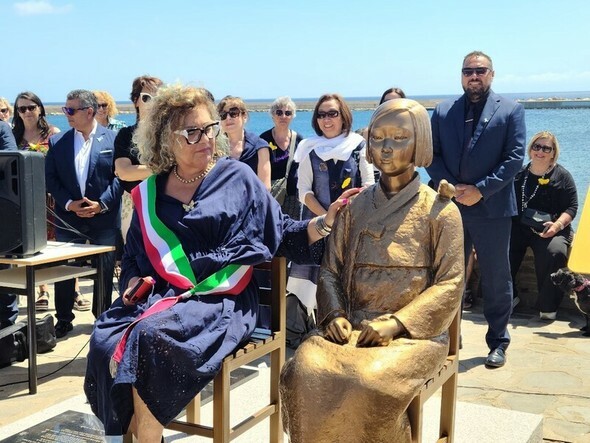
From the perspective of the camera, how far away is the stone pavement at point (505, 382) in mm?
3975

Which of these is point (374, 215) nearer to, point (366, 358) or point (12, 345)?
point (366, 358)

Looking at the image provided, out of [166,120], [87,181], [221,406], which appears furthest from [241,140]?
[221,406]

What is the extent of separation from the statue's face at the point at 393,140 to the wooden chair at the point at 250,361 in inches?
33.7

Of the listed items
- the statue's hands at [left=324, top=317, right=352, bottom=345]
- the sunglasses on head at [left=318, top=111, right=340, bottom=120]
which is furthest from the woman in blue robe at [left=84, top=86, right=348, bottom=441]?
the sunglasses on head at [left=318, top=111, right=340, bottom=120]

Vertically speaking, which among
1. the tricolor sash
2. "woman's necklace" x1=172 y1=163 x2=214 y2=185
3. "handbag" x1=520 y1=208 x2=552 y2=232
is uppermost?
"woman's necklace" x1=172 y1=163 x2=214 y2=185

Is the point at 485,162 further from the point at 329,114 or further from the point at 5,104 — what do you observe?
the point at 5,104

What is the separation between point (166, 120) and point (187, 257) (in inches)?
26.5

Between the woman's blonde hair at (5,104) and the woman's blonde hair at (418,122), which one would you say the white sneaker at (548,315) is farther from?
the woman's blonde hair at (5,104)

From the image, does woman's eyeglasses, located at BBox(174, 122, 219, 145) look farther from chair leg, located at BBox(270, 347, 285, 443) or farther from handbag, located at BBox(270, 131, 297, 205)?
handbag, located at BBox(270, 131, 297, 205)

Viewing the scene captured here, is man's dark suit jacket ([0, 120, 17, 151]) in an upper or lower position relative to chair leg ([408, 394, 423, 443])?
upper

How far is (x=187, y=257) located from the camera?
10.4 ft

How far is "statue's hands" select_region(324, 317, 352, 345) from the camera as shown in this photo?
105 inches

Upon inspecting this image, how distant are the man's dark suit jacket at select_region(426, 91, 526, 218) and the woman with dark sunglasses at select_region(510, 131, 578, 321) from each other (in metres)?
1.82

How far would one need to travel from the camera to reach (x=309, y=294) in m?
5.39
